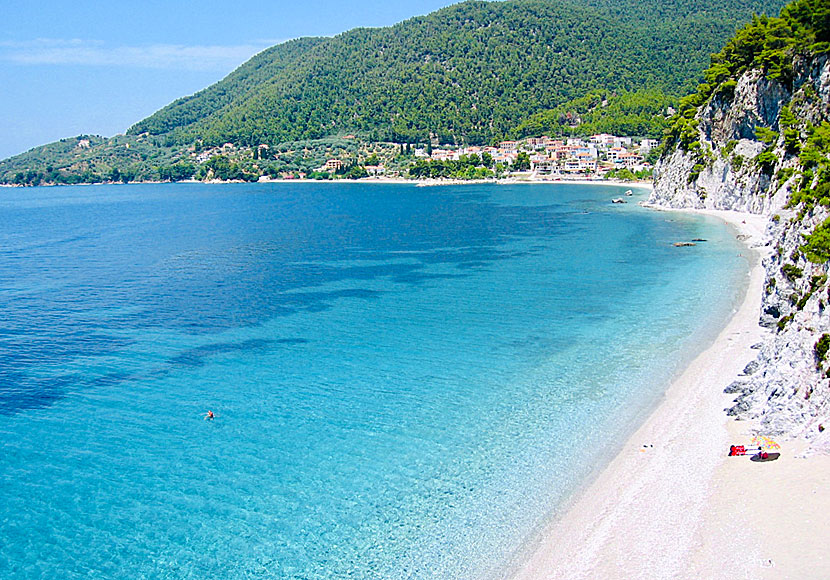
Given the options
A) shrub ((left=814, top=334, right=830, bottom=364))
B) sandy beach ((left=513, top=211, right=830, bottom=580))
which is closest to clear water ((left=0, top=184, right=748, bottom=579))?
sandy beach ((left=513, top=211, right=830, bottom=580))

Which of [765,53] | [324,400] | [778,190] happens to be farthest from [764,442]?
[765,53]

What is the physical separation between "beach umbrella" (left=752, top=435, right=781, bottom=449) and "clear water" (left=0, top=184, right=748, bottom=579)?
16.9ft

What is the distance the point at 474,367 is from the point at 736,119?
83.3m

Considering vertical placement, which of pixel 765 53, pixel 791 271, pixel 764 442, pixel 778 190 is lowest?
pixel 764 442

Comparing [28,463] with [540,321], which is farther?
[540,321]

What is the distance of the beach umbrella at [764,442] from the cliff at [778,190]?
22.7 inches

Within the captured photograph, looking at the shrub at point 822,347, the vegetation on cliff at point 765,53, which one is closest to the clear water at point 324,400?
the shrub at point 822,347

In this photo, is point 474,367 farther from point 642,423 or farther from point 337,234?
point 337,234

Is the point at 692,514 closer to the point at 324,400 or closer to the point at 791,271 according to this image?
the point at 324,400

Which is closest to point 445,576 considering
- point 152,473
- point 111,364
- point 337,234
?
point 152,473

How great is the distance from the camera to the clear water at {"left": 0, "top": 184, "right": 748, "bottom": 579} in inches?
873

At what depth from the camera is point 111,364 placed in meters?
39.7

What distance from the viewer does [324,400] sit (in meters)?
33.2

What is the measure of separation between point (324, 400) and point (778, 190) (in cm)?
7209
